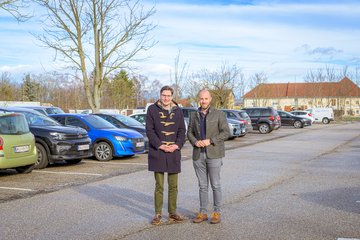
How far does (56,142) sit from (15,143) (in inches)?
73.7

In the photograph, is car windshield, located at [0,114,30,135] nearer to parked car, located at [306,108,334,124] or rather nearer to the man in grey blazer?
the man in grey blazer

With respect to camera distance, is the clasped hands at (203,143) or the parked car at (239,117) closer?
the clasped hands at (203,143)

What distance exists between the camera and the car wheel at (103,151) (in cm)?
1462

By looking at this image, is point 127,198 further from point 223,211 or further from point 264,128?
point 264,128

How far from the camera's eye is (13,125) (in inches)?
428

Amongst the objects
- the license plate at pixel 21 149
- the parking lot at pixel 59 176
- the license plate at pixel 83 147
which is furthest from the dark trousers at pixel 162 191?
the license plate at pixel 83 147

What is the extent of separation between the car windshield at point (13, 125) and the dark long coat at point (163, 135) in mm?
5262

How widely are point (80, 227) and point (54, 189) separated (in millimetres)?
3291

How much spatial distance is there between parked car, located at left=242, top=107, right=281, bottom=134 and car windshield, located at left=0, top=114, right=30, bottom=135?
22.7 m

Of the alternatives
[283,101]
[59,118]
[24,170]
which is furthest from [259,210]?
[283,101]

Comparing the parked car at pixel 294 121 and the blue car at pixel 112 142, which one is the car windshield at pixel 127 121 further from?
the parked car at pixel 294 121

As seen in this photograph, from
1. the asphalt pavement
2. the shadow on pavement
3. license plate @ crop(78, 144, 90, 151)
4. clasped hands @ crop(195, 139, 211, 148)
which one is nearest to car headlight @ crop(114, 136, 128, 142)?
license plate @ crop(78, 144, 90, 151)

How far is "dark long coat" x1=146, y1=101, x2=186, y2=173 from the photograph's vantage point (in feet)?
21.2

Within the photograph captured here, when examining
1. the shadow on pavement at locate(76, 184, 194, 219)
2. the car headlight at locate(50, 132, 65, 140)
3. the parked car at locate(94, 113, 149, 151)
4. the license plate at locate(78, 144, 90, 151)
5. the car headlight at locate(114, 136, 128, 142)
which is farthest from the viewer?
the parked car at locate(94, 113, 149, 151)
